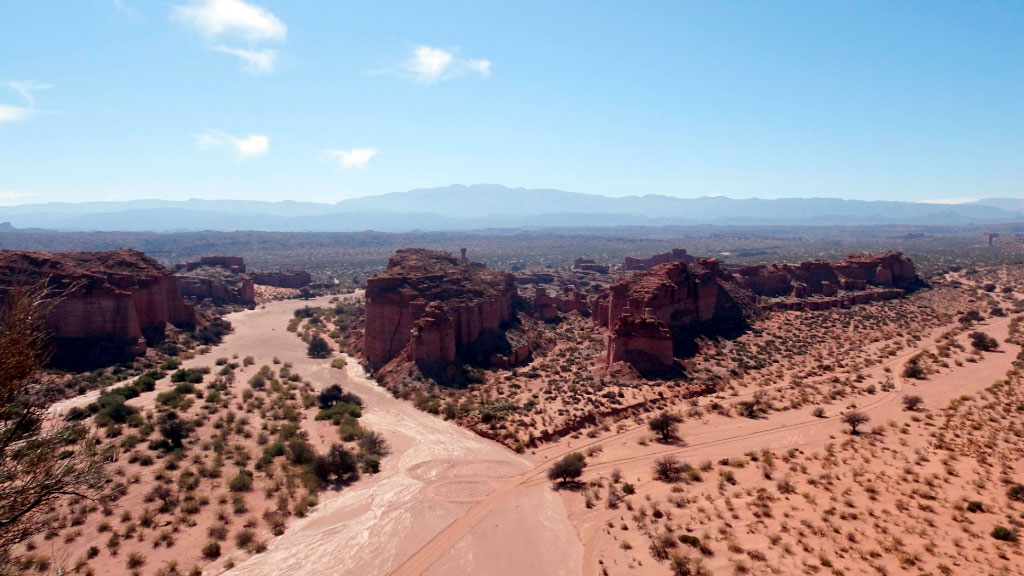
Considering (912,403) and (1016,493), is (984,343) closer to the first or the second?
(912,403)

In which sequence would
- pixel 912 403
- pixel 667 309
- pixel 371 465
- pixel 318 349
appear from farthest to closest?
pixel 318 349 < pixel 667 309 < pixel 912 403 < pixel 371 465

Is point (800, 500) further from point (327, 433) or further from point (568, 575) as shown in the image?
point (327, 433)

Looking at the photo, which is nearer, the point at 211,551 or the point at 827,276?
the point at 211,551

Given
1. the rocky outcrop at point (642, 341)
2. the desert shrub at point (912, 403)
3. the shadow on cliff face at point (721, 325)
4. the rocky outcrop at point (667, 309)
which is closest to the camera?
the desert shrub at point (912, 403)

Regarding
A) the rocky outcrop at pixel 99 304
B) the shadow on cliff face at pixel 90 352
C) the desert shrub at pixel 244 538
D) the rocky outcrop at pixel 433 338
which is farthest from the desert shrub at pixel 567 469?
the rocky outcrop at pixel 99 304

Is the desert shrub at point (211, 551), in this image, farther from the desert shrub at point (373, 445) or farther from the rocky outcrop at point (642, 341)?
the rocky outcrop at point (642, 341)

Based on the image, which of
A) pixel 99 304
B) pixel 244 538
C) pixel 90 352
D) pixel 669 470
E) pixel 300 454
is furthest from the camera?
pixel 99 304

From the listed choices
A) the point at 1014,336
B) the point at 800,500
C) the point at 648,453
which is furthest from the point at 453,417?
the point at 1014,336

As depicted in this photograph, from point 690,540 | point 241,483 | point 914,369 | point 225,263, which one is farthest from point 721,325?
point 225,263
